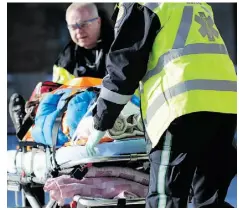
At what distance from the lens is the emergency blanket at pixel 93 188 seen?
3.57 metres

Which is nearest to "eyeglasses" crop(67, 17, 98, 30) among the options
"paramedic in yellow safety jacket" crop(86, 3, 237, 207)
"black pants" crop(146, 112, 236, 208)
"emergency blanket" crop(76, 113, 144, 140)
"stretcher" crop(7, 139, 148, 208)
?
"stretcher" crop(7, 139, 148, 208)

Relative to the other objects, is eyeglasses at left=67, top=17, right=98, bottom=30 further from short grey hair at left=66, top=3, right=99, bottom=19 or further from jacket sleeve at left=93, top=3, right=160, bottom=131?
jacket sleeve at left=93, top=3, right=160, bottom=131

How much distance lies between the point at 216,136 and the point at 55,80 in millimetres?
1959

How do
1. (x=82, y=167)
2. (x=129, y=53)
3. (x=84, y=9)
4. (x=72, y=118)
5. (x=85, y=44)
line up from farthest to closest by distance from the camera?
(x=85, y=44)
(x=84, y=9)
(x=72, y=118)
(x=82, y=167)
(x=129, y=53)

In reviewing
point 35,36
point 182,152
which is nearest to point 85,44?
point 182,152

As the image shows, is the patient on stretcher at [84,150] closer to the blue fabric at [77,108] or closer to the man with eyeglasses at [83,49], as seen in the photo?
the blue fabric at [77,108]

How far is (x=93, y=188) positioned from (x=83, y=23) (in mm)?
1208

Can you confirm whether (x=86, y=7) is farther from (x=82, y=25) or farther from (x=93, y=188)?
(x=93, y=188)

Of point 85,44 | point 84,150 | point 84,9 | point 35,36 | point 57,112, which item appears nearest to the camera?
point 84,150

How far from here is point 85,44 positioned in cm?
457

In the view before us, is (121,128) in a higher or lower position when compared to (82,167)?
higher

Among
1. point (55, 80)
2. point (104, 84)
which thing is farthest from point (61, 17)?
point (104, 84)

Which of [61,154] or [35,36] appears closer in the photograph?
[61,154]

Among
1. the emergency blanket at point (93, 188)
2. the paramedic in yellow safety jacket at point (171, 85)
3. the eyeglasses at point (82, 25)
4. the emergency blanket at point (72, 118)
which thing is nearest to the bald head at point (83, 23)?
the eyeglasses at point (82, 25)
